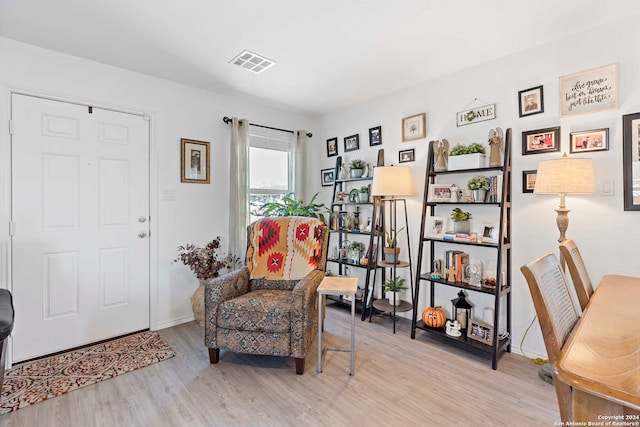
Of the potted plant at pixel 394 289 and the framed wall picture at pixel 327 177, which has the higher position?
the framed wall picture at pixel 327 177

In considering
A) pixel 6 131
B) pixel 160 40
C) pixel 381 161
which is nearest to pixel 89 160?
pixel 6 131

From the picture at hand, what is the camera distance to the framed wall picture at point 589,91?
2012mm

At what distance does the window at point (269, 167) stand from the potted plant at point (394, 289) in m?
1.70

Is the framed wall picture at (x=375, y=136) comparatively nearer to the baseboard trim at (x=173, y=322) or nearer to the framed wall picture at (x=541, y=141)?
the framed wall picture at (x=541, y=141)

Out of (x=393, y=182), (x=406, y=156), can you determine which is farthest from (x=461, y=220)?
(x=406, y=156)

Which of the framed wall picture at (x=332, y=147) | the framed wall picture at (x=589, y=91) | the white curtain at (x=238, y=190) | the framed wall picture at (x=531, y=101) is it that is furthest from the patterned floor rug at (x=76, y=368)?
the framed wall picture at (x=589, y=91)

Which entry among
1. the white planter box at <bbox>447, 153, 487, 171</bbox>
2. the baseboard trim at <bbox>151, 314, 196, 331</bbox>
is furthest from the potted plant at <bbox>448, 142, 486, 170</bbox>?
the baseboard trim at <bbox>151, 314, 196, 331</bbox>

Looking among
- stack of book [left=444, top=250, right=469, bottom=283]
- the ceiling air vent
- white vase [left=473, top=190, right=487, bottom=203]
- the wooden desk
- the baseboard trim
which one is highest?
the ceiling air vent

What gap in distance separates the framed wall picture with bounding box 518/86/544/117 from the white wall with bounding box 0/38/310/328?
2.59 m

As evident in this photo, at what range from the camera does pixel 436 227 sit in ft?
9.04

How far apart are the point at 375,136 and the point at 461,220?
1.38 metres

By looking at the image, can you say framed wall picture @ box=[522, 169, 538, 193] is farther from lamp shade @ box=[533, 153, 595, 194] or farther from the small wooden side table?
the small wooden side table

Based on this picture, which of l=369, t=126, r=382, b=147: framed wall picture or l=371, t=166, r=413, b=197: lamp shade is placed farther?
l=369, t=126, r=382, b=147: framed wall picture

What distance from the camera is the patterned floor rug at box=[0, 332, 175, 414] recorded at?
1.88 m
